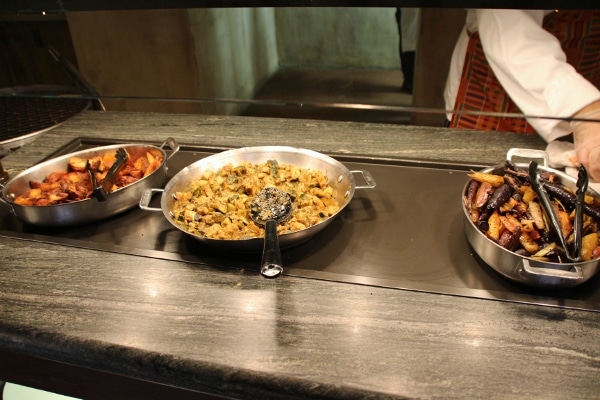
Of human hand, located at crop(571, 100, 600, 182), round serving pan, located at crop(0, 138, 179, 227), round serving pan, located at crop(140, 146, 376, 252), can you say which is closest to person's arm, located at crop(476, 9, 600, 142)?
human hand, located at crop(571, 100, 600, 182)

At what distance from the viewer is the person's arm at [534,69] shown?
1345 millimetres

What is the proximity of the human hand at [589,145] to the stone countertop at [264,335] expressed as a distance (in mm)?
525

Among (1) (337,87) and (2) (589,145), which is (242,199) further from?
(1) (337,87)

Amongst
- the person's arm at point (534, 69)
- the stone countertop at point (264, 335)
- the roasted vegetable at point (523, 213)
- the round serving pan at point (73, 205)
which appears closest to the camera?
the stone countertop at point (264, 335)

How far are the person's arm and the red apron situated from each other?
0.13 metres

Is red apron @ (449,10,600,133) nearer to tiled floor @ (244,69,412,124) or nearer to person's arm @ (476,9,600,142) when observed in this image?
person's arm @ (476,9,600,142)

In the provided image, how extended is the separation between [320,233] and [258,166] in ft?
1.05

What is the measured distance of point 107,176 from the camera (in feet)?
4.09

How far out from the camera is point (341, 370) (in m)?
0.80

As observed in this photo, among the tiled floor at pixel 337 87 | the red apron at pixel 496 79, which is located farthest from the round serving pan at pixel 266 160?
A: the tiled floor at pixel 337 87

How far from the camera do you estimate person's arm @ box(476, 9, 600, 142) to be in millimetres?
1345

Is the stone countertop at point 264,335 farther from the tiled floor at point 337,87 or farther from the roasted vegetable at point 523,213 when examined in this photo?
the tiled floor at point 337,87

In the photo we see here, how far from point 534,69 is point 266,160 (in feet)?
3.05

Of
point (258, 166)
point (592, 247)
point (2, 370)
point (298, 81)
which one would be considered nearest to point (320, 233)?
point (258, 166)
